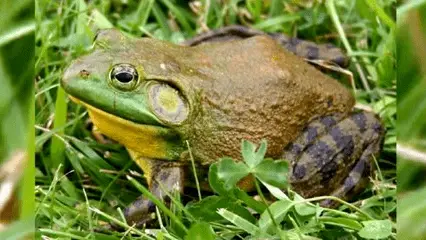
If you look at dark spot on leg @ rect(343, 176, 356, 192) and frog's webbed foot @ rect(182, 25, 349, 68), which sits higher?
frog's webbed foot @ rect(182, 25, 349, 68)

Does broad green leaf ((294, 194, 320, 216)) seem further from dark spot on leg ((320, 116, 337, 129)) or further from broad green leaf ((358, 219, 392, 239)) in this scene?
dark spot on leg ((320, 116, 337, 129))

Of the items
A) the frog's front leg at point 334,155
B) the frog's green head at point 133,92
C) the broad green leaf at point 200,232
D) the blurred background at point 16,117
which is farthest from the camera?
the frog's front leg at point 334,155

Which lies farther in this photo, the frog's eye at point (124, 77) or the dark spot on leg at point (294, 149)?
the dark spot on leg at point (294, 149)

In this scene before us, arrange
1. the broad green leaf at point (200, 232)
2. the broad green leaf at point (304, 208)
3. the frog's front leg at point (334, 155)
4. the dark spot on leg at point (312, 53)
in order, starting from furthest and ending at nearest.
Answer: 1. the dark spot on leg at point (312, 53)
2. the frog's front leg at point (334, 155)
3. the broad green leaf at point (304, 208)
4. the broad green leaf at point (200, 232)

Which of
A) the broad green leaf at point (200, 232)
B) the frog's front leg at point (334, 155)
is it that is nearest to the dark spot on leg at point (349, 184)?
the frog's front leg at point (334, 155)

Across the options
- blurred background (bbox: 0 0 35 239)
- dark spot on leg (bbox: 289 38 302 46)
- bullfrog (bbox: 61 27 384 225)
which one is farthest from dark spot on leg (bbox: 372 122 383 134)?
blurred background (bbox: 0 0 35 239)

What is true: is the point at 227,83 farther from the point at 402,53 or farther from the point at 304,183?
the point at 402,53

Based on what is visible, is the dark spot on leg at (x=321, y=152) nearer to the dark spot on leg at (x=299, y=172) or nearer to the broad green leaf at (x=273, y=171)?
the dark spot on leg at (x=299, y=172)

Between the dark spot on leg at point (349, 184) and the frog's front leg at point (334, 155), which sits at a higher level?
the frog's front leg at point (334, 155)
